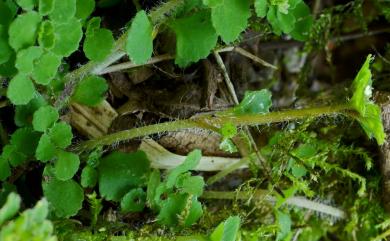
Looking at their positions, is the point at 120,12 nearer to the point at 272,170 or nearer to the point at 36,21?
the point at 36,21

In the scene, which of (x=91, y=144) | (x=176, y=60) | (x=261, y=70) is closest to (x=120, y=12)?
(x=176, y=60)

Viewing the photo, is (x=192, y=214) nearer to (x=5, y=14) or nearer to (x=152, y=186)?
(x=152, y=186)

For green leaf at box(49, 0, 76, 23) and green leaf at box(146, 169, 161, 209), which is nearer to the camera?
green leaf at box(49, 0, 76, 23)

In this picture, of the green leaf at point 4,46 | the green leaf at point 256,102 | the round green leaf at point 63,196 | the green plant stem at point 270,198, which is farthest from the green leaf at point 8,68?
the green plant stem at point 270,198

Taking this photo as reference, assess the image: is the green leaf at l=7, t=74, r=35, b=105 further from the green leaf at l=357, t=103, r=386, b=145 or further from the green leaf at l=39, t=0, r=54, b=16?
the green leaf at l=357, t=103, r=386, b=145

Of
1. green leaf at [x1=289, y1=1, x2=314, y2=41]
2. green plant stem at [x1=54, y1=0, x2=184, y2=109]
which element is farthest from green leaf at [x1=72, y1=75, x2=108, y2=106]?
green leaf at [x1=289, y1=1, x2=314, y2=41]

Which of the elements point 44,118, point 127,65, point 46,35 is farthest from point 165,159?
point 46,35

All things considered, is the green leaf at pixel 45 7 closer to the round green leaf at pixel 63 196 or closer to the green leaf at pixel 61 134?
the green leaf at pixel 61 134
